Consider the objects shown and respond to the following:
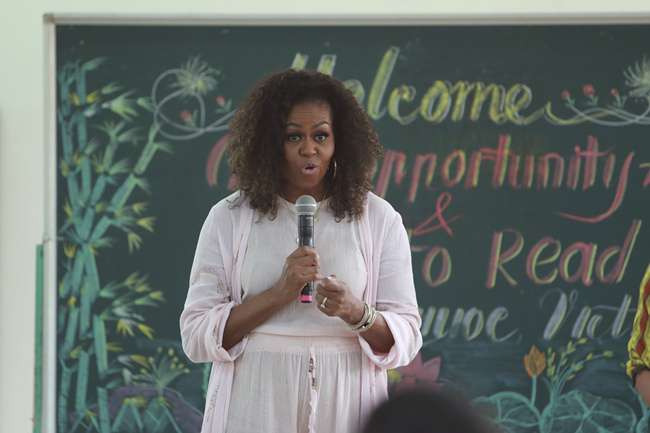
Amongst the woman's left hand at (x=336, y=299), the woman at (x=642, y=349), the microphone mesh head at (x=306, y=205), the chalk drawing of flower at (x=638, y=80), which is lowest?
the woman at (x=642, y=349)

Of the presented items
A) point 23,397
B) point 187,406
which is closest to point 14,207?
point 23,397

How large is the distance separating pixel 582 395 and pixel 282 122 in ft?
6.71

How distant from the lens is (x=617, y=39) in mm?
3400

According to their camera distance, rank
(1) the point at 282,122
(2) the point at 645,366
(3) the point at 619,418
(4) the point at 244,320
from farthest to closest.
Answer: (3) the point at 619,418
(1) the point at 282,122
(4) the point at 244,320
(2) the point at 645,366

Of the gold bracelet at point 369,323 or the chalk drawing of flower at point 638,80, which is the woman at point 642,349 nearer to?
the gold bracelet at point 369,323

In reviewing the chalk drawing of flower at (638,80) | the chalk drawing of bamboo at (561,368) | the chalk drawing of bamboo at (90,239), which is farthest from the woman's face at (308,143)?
the chalk drawing of flower at (638,80)

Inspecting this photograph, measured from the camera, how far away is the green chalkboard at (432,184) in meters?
3.36

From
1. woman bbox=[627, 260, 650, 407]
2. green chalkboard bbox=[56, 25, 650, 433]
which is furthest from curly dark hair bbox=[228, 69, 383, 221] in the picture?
green chalkboard bbox=[56, 25, 650, 433]

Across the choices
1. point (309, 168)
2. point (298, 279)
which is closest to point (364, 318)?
point (298, 279)

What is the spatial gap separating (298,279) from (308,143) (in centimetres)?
36

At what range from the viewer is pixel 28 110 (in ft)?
11.5

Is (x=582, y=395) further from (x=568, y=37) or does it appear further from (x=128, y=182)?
(x=128, y=182)

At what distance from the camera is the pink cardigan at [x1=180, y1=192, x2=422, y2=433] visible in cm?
188

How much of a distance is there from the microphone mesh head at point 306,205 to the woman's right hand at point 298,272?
10cm
